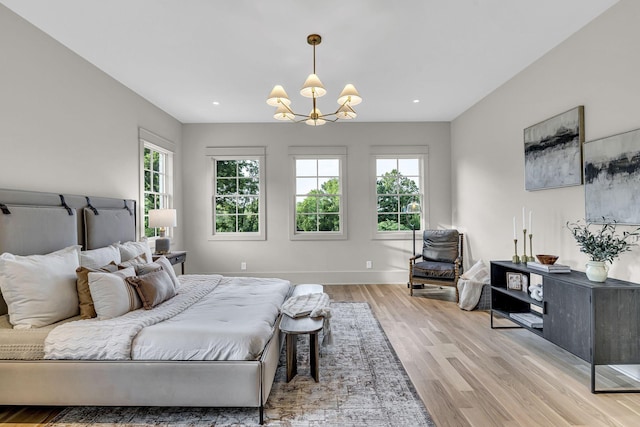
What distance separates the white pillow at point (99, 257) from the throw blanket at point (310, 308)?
5.44ft

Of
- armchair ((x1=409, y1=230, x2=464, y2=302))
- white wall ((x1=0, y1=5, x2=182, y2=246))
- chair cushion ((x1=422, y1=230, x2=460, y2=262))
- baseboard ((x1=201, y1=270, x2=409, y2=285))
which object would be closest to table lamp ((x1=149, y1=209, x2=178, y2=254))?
white wall ((x1=0, y1=5, x2=182, y2=246))

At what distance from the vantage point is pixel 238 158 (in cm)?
586

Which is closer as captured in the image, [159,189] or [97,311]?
[97,311]

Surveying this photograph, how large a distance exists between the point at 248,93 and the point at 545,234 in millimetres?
3956

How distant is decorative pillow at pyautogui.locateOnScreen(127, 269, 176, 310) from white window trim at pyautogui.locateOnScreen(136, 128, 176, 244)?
5.16 ft

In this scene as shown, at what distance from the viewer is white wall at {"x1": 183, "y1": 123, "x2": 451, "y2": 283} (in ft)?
19.1

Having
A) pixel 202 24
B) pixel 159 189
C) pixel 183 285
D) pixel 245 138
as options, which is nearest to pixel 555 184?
pixel 202 24

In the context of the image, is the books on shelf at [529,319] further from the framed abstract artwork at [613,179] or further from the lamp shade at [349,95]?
the lamp shade at [349,95]

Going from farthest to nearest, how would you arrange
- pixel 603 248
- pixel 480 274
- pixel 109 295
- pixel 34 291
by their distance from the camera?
pixel 480 274
pixel 603 248
pixel 109 295
pixel 34 291

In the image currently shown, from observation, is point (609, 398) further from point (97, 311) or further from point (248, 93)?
point (248, 93)

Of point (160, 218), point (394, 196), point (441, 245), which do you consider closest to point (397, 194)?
point (394, 196)

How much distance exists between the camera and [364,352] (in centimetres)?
302

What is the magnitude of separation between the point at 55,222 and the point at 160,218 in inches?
60.1

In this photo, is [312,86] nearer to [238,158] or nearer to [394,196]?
[238,158]
